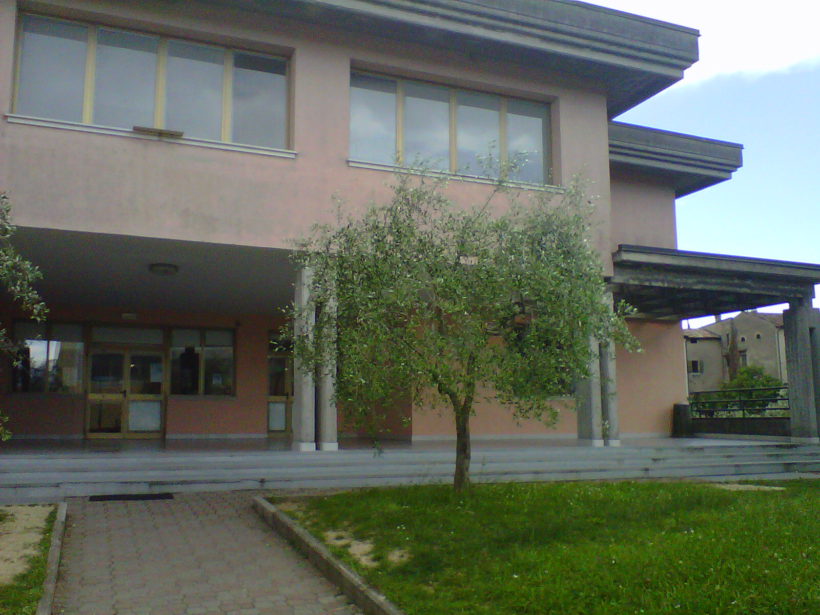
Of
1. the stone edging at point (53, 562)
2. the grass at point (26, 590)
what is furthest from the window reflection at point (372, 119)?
the grass at point (26, 590)

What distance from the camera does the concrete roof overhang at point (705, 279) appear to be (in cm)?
1489

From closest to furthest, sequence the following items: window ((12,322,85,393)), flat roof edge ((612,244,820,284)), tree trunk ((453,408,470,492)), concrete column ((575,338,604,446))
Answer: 1. tree trunk ((453,408,470,492))
2. concrete column ((575,338,604,446))
3. flat roof edge ((612,244,820,284))
4. window ((12,322,85,393))

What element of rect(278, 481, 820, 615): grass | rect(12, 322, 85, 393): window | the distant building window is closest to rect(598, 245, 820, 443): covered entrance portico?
rect(278, 481, 820, 615): grass

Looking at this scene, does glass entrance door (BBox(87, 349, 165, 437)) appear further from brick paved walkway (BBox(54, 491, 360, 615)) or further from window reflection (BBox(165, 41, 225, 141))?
brick paved walkway (BBox(54, 491, 360, 615))

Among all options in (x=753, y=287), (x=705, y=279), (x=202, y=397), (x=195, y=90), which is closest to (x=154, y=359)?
(x=202, y=397)

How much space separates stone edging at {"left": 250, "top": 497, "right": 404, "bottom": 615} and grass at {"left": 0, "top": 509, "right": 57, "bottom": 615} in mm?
2160

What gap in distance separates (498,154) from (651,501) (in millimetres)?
7479

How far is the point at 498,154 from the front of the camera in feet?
46.6

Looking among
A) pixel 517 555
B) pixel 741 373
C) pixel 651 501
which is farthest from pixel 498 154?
pixel 741 373

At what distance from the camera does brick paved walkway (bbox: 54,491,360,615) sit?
5.96 m

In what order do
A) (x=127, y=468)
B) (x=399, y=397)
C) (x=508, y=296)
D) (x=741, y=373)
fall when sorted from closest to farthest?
(x=508, y=296) < (x=399, y=397) < (x=127, y=468) < (x=741, y=373)

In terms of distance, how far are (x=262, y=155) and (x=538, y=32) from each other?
16.6 feet

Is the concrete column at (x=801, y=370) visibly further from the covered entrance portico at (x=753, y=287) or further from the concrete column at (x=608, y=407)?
the concrete column at (x=608, y=407)

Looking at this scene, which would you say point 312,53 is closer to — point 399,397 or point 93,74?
point 93,74
